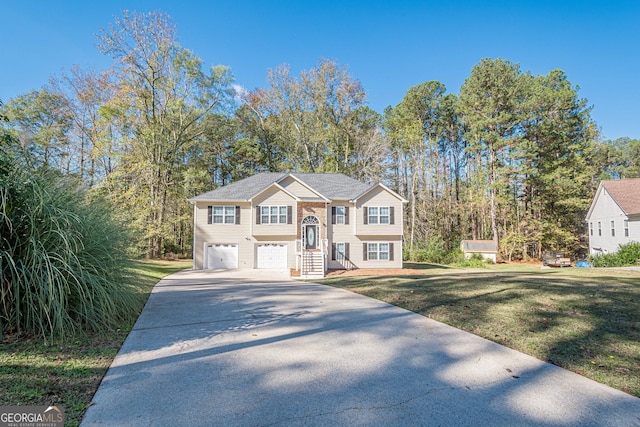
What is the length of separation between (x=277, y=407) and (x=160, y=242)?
26101 millimetres

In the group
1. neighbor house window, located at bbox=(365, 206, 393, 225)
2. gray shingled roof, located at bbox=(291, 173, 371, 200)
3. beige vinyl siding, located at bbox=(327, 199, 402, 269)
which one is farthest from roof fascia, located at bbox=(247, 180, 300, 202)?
neighbor house window, located at bbox=(365, 206, 393, 225)

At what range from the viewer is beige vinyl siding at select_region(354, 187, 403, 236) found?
1936cm

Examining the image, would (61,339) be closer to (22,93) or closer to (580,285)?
(580,285)

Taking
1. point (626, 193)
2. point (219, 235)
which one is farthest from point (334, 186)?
point (626, 193)

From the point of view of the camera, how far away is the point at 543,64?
2870 cm

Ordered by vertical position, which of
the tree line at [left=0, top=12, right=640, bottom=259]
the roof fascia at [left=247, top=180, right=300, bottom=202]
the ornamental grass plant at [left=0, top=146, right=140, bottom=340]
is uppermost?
the tree line at [left=0, top=12, right=640, bottom=259]

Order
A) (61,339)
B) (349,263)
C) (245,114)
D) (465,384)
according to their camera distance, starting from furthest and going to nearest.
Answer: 1. (245,114)
2. (349,263)
3. (61,339)
4. (465,384)

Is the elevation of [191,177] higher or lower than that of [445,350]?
higher

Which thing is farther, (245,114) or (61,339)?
(245,114)

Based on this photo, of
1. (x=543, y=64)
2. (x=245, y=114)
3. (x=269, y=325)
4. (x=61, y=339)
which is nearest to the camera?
(x=61, y=339)

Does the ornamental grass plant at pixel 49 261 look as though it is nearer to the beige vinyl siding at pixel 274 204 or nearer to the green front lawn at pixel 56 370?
the green front lawn at pixel 56 370

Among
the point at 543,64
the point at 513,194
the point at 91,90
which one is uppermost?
the point at 543,64

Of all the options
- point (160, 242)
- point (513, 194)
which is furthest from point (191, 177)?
point (513, 194)

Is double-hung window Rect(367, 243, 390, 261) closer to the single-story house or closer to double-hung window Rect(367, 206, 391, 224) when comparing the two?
double-hung window Rect(367, 206, 391, 224)
